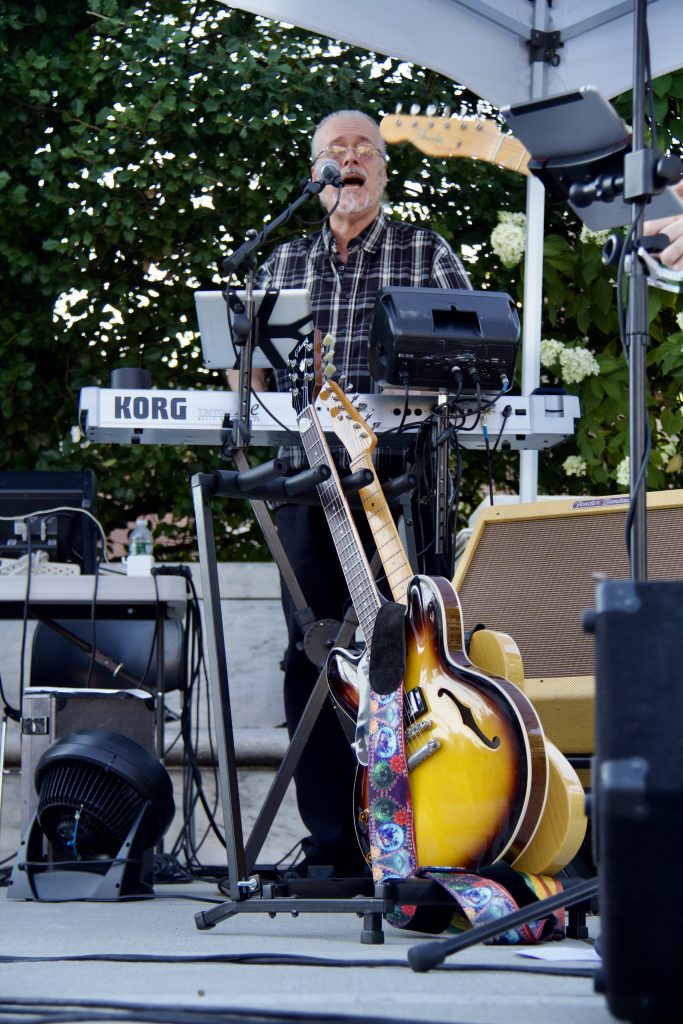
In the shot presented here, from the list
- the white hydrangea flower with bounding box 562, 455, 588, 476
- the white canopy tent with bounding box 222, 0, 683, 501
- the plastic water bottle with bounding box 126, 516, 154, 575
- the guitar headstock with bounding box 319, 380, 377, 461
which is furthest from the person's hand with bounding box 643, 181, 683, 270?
the white hydrangea flower with bounding box 562, 455, 588, 476

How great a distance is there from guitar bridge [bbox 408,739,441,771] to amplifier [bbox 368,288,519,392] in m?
0.80

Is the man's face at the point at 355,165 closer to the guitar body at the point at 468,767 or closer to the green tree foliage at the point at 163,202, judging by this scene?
the green tree foliage at the point at 163,202

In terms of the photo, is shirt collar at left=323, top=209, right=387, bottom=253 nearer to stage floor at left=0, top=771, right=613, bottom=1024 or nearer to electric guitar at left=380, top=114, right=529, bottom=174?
electric guitar at left=380, top=114, right=529, bottom=174

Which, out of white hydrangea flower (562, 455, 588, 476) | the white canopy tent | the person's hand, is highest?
the white canopy tent

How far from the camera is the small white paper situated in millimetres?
1632

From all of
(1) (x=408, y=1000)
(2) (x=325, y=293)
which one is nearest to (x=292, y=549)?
(2) (x=325, y=293)

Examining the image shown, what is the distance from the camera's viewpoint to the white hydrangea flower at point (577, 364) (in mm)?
4055

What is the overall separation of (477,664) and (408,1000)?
1.04 metres

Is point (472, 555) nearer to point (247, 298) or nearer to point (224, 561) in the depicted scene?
point (247, 298)

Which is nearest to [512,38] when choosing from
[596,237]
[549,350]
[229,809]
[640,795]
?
[596,237]

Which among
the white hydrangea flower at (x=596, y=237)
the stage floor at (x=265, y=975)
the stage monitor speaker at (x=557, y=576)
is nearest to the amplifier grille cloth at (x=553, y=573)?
the stage monitor speaker at (x=557, y=576)

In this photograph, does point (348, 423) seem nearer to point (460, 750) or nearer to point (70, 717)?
point (460, 750)

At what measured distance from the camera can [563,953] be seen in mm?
1684

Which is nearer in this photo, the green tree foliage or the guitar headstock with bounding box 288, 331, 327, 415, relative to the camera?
the guitar headstock with bounding box 288, 331, 327, 415
